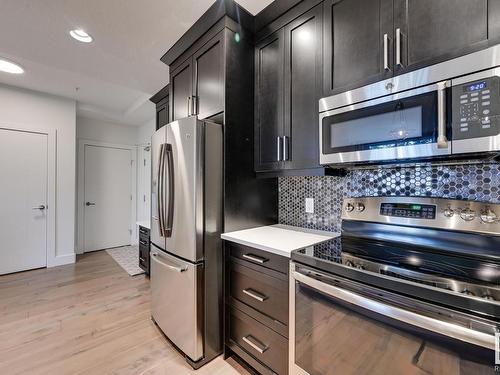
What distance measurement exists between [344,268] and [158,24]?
83.0 inches

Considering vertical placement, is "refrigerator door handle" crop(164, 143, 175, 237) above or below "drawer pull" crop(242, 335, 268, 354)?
above

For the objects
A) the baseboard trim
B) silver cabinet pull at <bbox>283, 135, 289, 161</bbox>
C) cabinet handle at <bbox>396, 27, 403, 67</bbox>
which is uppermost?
cabinet handle at <bbox>396, 27, 403, 67</bbox>

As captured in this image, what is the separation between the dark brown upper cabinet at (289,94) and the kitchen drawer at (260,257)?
0.61 meters

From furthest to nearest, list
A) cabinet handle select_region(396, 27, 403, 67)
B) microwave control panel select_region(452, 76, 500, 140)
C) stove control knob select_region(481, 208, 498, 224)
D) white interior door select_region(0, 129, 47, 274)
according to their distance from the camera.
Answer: white interior door select_region(0, 129, 47, 274) → cabinet handle select_region(396, 27, 403, 67) → stove control knob select_region(481, 208, 498, 224) → microwave control panel select_region(452, 76, 500, 140)

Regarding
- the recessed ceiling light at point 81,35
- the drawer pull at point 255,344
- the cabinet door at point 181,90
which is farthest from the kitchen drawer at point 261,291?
the recessed ceiling light at point 81,35

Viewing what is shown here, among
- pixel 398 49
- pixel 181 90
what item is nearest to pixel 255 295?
pixel 398 49

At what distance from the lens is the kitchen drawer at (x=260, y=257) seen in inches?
53.1

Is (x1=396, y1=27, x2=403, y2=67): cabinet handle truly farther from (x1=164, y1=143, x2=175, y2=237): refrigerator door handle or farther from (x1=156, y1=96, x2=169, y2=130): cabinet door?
(x1=156, y1=96, x2=169, y2=130): cabinet door

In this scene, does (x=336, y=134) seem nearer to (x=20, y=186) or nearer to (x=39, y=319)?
(x=39, y=319)

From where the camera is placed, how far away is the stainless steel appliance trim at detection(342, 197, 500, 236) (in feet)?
3.48

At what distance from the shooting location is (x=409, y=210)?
4.26ft

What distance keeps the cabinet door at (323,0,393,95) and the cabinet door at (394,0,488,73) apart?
7 centimetres

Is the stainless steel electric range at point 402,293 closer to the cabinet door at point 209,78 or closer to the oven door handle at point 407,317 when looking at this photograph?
the oven door handle at point 407,317

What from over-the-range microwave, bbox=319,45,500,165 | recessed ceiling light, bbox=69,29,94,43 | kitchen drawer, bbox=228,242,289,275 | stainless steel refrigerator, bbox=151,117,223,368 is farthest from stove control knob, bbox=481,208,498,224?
recessed ceiling light, bbox=69,29,94,43
